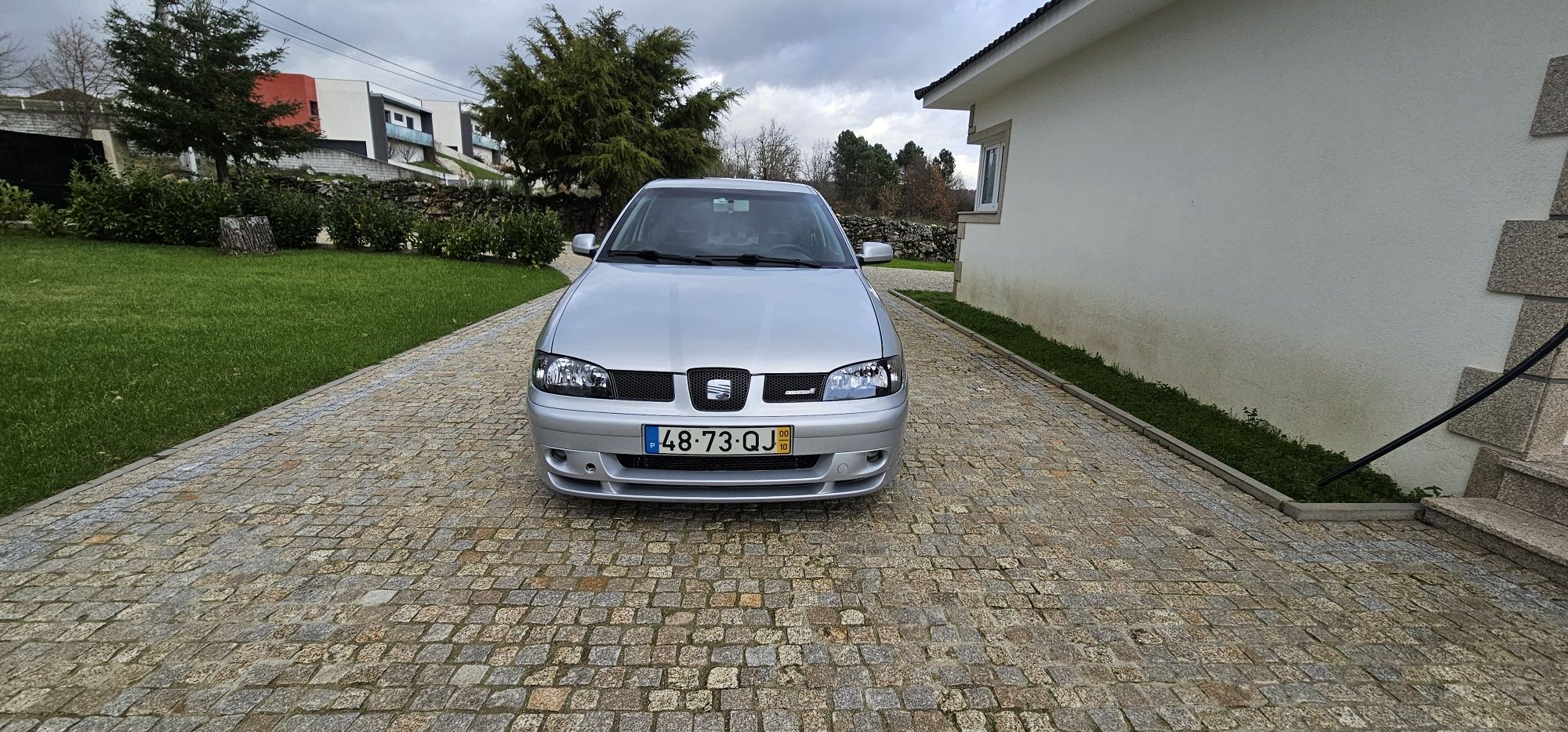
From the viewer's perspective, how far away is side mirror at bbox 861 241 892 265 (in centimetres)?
434

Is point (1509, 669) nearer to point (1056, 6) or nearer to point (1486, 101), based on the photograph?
point (1486, 101)

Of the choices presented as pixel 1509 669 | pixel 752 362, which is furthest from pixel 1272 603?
pixel 752 362

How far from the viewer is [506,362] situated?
6.07 meters

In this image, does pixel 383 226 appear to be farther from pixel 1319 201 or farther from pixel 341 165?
pixel 341 165

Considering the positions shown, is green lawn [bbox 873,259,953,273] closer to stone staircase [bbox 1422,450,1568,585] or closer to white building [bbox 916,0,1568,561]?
white building [bbox 916,0,1568,561]

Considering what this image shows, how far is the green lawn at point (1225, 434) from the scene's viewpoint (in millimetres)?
3566

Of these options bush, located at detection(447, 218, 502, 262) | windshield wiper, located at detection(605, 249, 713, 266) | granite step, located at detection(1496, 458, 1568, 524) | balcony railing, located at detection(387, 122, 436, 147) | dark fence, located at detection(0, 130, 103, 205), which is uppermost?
balcony railing, located at detection(387, 122, 436, 147)

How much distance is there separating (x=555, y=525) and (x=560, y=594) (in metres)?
0.60

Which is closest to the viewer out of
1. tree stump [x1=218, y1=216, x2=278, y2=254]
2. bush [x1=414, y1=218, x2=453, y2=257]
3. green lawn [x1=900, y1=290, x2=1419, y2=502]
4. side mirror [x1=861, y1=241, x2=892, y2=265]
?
green lawn [x1=900, y1=290, x2=1419, y2=502]

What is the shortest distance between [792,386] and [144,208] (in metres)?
15.2

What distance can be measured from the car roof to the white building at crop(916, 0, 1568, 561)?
128 inches

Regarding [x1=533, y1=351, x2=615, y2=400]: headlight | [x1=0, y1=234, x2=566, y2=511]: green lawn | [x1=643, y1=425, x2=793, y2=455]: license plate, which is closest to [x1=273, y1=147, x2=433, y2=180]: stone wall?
[x1=0, y1=234, x2=566, y2=511]: green lawn

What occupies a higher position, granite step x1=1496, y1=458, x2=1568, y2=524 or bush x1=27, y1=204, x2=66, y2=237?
bush x1=27, y1=204, x2=66, y2=237

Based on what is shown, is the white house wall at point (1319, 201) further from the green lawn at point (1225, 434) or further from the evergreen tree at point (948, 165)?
the evergreen tree at point (948, 165)
